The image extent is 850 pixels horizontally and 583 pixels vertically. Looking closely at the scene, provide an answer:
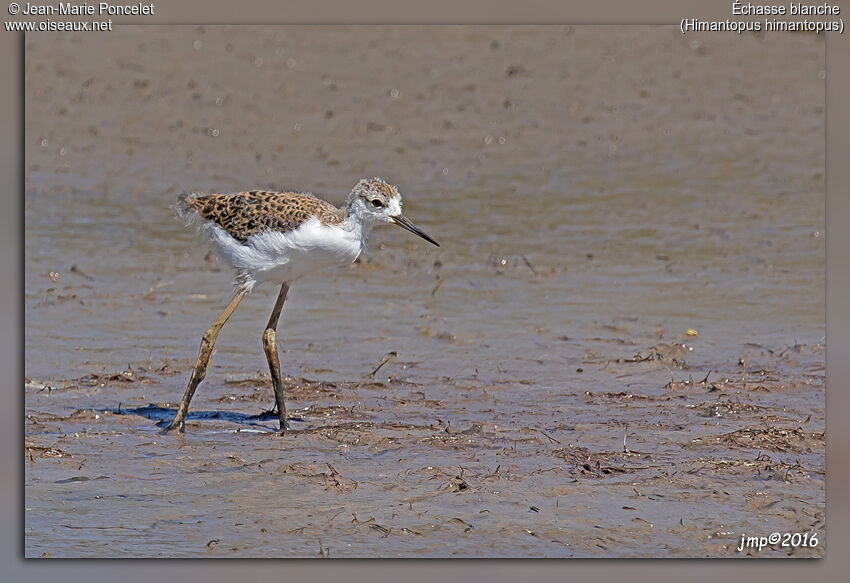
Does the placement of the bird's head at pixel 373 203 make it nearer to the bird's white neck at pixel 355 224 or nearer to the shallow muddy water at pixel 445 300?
the bird's white neck at pixel 355 224

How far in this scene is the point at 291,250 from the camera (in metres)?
6.74

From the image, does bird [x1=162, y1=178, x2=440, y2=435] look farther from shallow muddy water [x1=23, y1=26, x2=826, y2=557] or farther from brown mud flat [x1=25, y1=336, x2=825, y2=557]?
shallow muddy water [x1=23, y1=26, x2=826, y2=557]

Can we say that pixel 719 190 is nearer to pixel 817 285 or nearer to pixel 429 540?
pixel 817 285

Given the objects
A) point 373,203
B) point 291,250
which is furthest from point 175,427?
point 373,203

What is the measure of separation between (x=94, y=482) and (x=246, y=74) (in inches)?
291

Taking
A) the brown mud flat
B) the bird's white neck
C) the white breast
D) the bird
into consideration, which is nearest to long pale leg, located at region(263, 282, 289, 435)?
the bird

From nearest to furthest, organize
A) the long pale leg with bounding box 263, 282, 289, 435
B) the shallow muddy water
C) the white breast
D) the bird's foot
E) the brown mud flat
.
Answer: the brown mud flat, the shallow muddy water, the white breast, the bird's foot, the long pale leg with bounding box 263, 282, 289, 435

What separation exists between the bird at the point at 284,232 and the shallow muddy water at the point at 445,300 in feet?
2.62

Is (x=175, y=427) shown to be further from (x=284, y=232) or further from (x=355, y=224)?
(x=355, y=224)

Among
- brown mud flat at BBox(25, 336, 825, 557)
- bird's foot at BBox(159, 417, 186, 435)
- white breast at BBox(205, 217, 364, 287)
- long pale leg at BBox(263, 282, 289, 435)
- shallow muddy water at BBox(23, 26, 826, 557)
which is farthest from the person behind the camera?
long pale leg at BBox(263, 282, 289, 435)

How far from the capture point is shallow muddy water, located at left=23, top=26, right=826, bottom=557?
19.8 feet

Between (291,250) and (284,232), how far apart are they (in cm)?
10

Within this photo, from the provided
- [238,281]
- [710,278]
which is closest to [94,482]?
[238,281]

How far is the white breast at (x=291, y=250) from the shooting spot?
22.0ft
